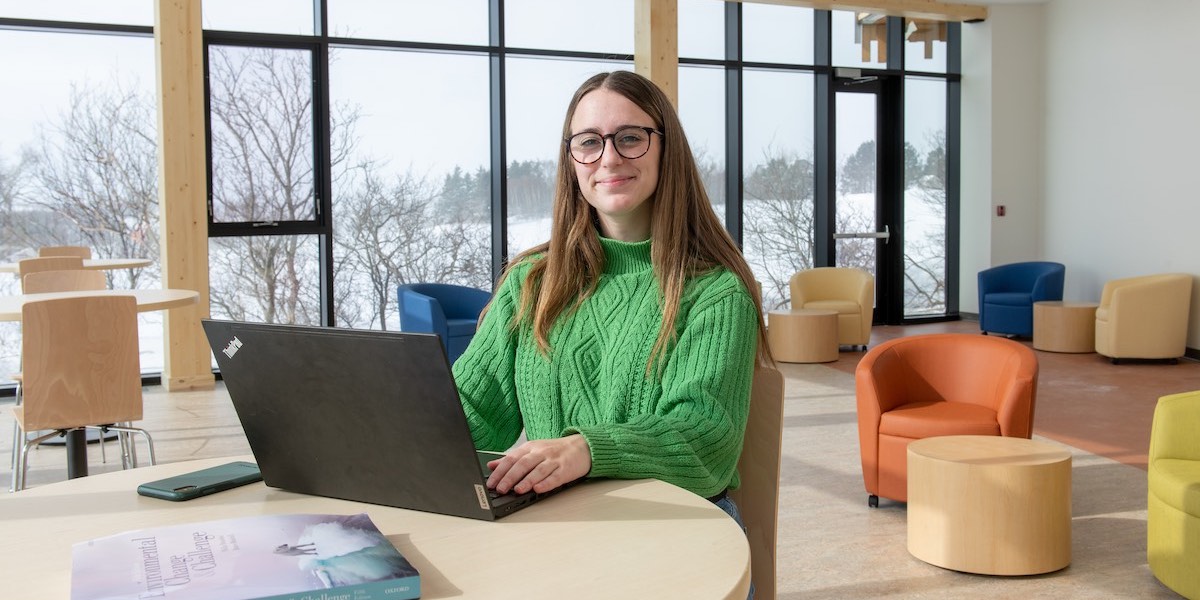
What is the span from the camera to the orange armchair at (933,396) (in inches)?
168

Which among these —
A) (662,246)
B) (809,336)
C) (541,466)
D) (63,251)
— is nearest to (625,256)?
(662,246)

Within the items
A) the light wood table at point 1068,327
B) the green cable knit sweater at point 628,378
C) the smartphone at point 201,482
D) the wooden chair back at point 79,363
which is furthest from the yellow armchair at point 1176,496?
the light wood table at point 1068,327

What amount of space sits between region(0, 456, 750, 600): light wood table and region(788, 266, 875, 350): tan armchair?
26.4 feet

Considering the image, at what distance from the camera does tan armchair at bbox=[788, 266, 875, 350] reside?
9305 millimetres

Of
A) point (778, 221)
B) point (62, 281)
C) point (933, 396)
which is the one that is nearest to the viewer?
point (933, 396)

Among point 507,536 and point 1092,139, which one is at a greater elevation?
point 1092,139

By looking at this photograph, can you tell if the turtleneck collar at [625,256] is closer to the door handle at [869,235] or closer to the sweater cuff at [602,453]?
the sweater cuff at [602,453]

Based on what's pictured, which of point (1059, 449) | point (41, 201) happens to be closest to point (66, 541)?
point (1059, 449)

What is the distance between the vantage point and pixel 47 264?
643 centimetres

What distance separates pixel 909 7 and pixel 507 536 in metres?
10.2

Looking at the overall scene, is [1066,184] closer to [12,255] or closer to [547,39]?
[547,39]

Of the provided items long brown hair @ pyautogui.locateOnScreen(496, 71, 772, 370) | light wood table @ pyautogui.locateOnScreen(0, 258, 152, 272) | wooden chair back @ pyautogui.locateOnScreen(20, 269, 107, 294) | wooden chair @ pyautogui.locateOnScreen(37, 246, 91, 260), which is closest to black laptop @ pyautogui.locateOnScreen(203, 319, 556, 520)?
long brown hair @ pyautogui.locateOnScreen(496, 71, 772, 370)

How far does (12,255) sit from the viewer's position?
306 inches

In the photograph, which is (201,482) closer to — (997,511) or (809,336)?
(997,511)
